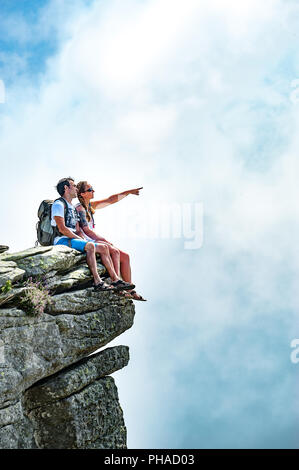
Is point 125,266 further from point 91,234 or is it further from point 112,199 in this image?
point 112,199

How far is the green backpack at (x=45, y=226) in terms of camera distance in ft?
57.4

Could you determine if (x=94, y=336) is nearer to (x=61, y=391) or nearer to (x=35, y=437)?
(x=61, y=391)

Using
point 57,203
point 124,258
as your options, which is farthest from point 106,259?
point 57,203

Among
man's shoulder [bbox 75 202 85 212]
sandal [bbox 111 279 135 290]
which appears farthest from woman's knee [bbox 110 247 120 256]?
man's shoulder [bbox 75 202 85 212]

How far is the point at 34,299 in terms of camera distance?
49.0 feet

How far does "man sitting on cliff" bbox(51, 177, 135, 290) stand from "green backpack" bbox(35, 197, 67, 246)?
1.32 ft

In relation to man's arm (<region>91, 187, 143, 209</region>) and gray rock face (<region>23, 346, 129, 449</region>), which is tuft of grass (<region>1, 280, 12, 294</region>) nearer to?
gray rock face (<region>23, 346, 129, 449</region>)

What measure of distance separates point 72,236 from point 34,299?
2.72 meters

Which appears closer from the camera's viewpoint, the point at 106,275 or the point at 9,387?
the point at 9,387

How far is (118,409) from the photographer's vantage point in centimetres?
1688

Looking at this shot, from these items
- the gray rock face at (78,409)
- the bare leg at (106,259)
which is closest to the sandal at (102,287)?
the bare leg at (106,259)

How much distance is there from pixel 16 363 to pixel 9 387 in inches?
24.8
